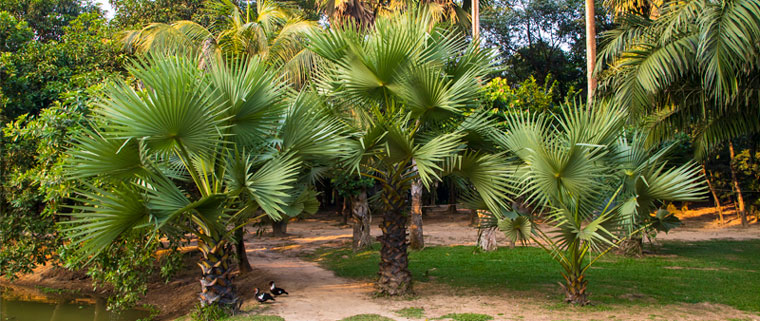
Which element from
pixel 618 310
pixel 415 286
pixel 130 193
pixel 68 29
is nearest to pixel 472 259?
pixel 415 286

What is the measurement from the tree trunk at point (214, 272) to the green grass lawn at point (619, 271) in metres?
4.52

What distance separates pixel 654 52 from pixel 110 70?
12143 millimetres

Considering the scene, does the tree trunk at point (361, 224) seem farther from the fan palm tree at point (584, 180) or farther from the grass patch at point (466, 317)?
the fan palm tree at point (584, 180)

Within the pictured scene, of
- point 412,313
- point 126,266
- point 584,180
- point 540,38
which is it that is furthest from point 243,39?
point 540,38

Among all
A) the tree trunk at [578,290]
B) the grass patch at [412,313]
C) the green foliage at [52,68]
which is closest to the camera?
the grass patch at [412,313]

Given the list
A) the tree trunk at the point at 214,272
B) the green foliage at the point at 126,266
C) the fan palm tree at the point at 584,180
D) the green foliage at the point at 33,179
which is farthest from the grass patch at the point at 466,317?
the green foliage at the point at 33,179

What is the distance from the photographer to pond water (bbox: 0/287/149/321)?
1157 cm

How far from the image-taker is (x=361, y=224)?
17219 mm

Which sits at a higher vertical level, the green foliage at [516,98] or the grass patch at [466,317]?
the green foliage at [516,98]


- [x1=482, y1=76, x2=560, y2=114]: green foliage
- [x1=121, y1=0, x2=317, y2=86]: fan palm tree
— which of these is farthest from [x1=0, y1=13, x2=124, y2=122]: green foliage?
[x1=482, y1=76, x2=560, y2=114]: green foliage

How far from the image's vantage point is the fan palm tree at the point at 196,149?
6602 millimetres

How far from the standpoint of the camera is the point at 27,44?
1284 cm

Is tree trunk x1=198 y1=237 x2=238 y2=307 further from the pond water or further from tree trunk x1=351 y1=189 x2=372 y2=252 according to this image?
tree trunk x1=351 y1=189 x2=372 y2=252

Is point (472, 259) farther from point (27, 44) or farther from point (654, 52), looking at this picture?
point (27, 44)
